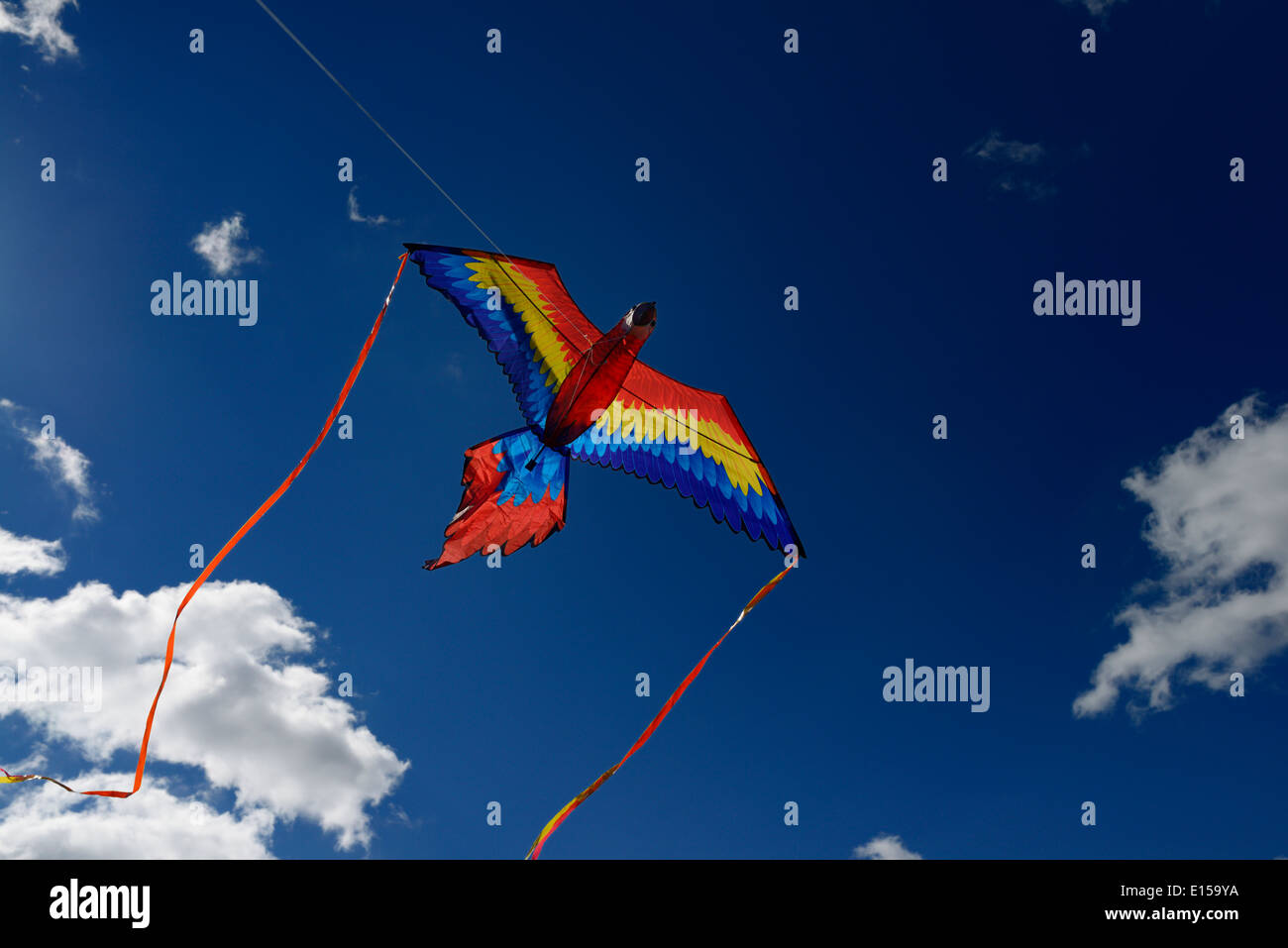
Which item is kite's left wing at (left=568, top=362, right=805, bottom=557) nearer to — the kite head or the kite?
the kite

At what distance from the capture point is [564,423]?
6379 millimetres

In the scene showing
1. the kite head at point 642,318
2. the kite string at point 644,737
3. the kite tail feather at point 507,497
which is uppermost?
the kite head at point 642,318

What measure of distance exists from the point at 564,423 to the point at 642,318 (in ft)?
4.26

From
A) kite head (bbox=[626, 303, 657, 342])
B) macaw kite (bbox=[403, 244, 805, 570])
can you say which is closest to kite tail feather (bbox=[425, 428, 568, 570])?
macaw kite (bbox=[403, 244, 805, 570])

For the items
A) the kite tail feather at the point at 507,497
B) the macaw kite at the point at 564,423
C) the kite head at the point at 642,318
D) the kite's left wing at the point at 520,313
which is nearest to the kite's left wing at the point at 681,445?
the macaw kite at the point at 564,423

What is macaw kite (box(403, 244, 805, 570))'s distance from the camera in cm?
604

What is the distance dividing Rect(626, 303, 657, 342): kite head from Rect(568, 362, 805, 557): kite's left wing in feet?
3.12

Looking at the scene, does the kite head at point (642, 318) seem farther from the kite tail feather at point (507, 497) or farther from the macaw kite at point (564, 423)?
the kite tail feather at point (507, 497)

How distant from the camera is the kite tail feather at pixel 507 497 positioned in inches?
244

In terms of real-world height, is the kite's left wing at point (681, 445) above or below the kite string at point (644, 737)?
above

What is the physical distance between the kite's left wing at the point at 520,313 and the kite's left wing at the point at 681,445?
0.65 meters

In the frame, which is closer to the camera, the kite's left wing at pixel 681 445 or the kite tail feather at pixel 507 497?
the kite tail feather at pixel 507 497
